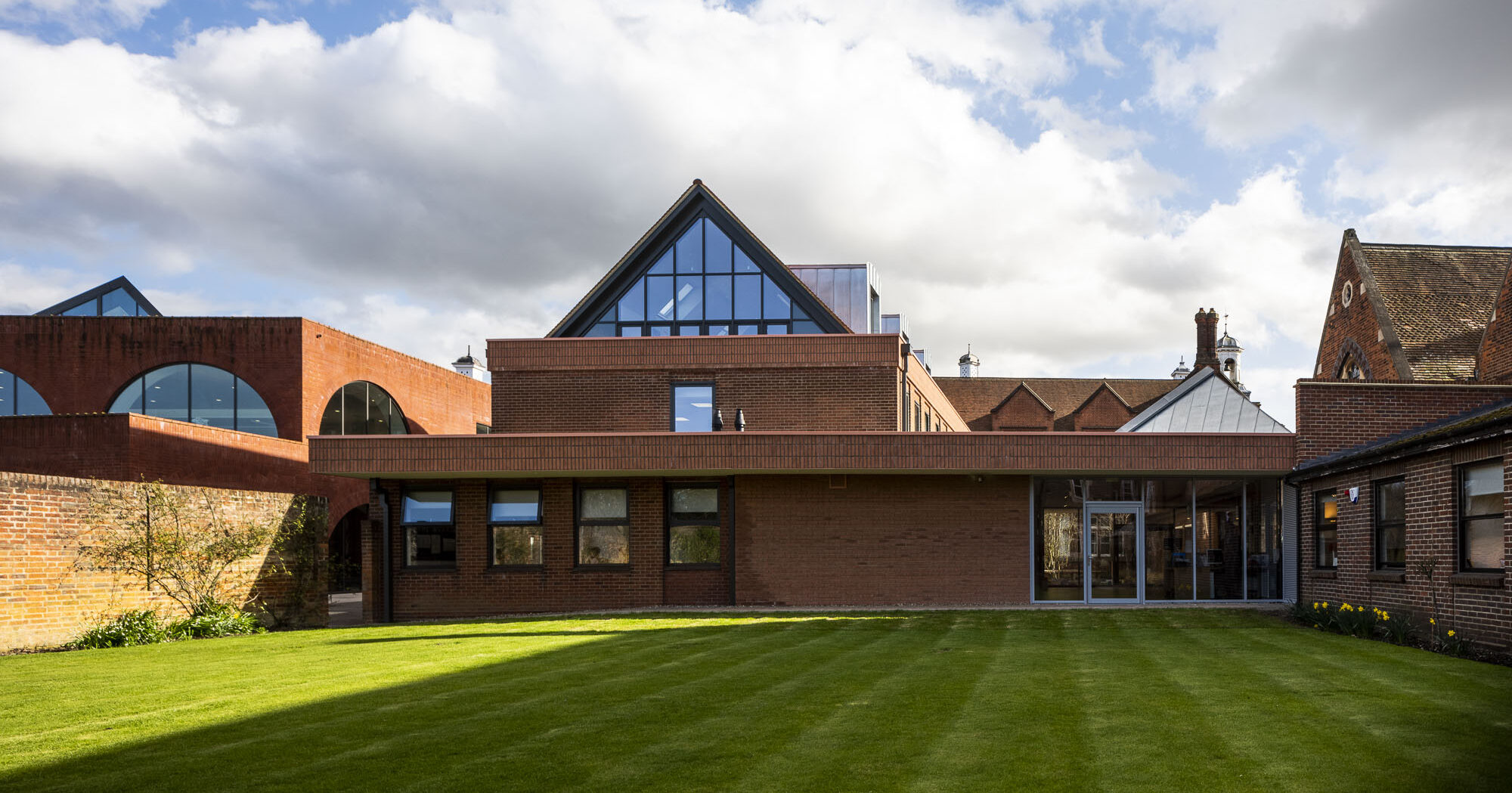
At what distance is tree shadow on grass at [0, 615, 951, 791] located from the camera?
6.57 metres

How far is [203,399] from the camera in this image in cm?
2789

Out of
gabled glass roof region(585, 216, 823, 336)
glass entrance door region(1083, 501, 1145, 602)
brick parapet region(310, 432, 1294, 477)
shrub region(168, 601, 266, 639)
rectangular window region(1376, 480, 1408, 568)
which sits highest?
gabled glass roof region(585, 216, 823, 336)

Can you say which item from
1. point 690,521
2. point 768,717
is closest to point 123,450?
point 690,521

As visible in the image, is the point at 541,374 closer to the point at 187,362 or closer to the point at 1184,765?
the point at 187,362

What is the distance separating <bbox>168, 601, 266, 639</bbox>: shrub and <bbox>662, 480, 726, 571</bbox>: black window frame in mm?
7357

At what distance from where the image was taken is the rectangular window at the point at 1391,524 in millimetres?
15922

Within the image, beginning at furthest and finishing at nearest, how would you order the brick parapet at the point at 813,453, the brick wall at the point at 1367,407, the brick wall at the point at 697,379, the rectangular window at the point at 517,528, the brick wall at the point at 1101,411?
the brick wall at the point at 1101,411 < the brick wall at the point at 697,379 < the rectangular window at the point at 517,528 < the brick parapet at the point at 813,453 < the brick wall at the point at 1367,407

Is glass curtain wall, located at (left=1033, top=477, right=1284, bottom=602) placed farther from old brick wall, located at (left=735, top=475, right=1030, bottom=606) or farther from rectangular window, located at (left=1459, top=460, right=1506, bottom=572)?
rectangular window, located at (left=1459, top=460, right=1506, bottom=572)

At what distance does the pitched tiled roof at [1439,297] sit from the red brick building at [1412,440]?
Answer: 0.13 feet

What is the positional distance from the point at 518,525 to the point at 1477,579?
1591cm

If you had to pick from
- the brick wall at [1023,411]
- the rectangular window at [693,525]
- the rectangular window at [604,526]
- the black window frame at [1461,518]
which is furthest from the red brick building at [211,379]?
the brick wall at [1023,411]

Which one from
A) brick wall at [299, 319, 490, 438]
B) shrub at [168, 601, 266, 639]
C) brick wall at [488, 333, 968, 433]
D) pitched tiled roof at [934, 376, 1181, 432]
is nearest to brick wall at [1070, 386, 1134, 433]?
pitched tiled roof at [934, 376, 1181, 432]

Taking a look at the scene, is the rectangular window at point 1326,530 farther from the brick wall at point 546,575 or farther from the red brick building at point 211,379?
the red brick building at point 211,379

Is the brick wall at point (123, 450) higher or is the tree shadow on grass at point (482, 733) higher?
the brick wall at point (123, 450)
